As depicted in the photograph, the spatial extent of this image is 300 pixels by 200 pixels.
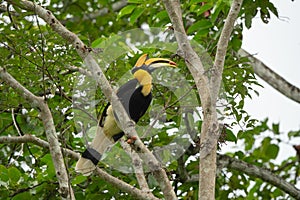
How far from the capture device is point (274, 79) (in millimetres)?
5340

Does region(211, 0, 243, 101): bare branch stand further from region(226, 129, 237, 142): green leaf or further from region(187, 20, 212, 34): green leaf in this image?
region(187, 20, 212, 34): green leaf

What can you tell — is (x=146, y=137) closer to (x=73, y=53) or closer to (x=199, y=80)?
(x=73, y=53)

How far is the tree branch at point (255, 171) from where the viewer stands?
183 inches

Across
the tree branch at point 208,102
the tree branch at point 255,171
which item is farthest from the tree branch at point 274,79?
the tree branch at point 208,102

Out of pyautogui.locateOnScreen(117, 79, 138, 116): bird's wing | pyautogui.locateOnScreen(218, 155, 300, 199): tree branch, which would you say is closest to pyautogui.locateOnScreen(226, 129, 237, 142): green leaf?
pyautogui.locateOnScreen(218, 155, 300, 199): tree branch

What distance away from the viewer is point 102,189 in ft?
13.0

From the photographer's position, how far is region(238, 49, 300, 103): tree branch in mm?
5180

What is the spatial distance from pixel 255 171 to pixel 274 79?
0.94 metres

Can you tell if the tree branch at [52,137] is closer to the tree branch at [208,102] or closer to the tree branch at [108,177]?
the tree branch at [108,177]

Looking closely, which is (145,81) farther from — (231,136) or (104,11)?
(104,11)

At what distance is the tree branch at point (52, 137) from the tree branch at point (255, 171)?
5.69 feet

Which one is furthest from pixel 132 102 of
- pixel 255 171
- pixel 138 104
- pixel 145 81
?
pixel 255 171

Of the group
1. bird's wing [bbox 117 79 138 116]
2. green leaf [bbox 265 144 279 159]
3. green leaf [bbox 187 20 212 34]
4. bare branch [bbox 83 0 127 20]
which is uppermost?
bare branch [bbox 83 0 127 20]

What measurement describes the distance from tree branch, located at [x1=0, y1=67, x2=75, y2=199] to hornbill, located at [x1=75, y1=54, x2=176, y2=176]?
0.63m
